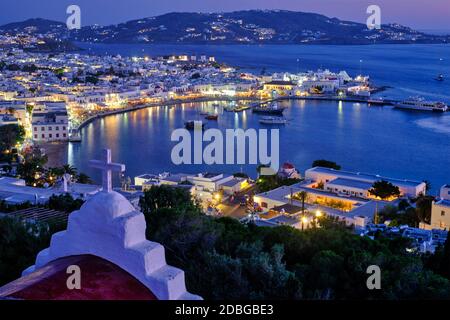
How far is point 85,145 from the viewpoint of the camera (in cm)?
1331

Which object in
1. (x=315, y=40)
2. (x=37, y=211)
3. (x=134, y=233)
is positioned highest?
(x=315, y=40)

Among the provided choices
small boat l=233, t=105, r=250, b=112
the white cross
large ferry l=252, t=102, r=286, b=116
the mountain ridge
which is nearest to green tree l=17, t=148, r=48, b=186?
the white cross

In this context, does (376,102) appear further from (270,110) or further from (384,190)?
(384,190)

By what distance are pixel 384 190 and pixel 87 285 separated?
21.5ft

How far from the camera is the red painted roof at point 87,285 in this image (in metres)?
1.30

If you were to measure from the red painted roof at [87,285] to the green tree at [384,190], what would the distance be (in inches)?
254

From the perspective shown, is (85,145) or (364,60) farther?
(364,60)

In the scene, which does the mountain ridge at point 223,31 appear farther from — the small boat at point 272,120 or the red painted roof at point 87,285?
the red painted roof at point 87,285

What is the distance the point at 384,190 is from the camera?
24.4 ft

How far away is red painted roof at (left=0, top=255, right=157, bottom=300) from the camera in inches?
51.1

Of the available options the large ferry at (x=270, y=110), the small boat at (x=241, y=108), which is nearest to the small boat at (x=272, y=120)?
the large ferry at (x=270, y=110)
